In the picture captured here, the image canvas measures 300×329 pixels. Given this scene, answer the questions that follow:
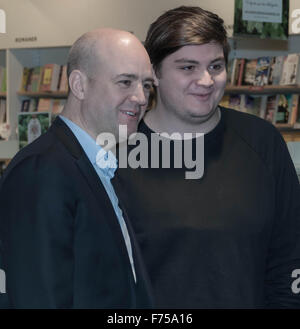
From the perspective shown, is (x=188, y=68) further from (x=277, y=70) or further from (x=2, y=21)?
(x=2, y=21)

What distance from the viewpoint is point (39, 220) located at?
3.31 ft

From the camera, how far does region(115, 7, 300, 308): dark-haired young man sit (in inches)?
55.6

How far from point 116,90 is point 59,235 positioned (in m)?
0.33

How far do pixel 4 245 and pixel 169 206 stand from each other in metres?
0.51

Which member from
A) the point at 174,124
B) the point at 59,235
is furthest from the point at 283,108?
the point at 59,235

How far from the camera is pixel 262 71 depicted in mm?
5391

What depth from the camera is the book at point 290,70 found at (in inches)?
201

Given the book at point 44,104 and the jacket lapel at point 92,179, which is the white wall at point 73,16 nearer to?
the book at point 44,104

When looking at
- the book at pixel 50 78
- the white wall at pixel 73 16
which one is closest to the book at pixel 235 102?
the white wall at pixel 73 16

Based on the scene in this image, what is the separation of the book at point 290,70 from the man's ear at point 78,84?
4216 millimetres

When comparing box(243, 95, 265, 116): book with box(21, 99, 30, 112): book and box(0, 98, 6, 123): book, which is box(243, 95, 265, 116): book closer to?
box(21, 99, 30, 112): book

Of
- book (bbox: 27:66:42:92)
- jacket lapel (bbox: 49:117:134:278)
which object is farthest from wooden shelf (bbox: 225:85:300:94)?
jacket lapel (bbox: 49:117:134:278)

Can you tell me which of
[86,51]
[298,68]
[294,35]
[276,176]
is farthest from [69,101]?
[294,35]

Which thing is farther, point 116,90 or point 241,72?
point 241,72
